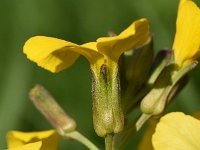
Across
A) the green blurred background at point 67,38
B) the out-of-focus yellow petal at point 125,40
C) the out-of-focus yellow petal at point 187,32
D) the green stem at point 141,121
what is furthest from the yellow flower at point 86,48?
the green blurred background at point 67,38

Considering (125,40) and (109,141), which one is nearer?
(125,40)

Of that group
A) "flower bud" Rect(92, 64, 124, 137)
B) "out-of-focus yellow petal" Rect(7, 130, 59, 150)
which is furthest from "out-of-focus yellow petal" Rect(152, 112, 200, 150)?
"out-of-focus yellow petal" Rect(7, 130, 59, 150)

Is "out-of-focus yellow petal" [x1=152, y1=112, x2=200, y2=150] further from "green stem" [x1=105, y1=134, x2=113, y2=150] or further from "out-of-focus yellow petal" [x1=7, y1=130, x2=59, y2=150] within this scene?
"out-of-focus yellow petal" [x1=7, y1=130, x2=59, y2=150]

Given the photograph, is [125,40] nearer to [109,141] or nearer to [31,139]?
[109,141]

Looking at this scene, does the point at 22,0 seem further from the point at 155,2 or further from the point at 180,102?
the point at 180,102

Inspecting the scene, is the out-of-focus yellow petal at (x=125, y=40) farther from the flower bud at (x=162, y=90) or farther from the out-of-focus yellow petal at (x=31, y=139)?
the out-of-focus yellow petal at (x=31, y=139)

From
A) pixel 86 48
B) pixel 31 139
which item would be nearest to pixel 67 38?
pixel 31 139
